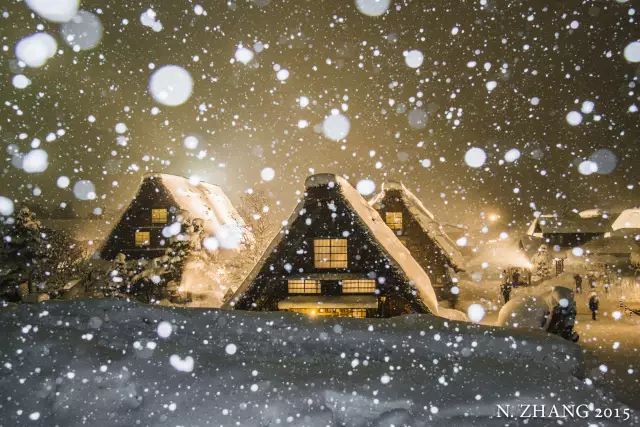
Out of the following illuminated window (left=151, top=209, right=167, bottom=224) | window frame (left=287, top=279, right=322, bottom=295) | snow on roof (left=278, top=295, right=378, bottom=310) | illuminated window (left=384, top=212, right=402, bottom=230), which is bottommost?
snow on roof (left=278, top=295, right=378, bottom=310)

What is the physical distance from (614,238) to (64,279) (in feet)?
195

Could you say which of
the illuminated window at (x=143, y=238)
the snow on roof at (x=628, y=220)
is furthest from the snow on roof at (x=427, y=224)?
the snow on roof at (x=628, y=220)

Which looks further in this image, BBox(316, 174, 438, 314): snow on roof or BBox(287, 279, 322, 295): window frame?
BBox(287, 279, 322, 295): window frame

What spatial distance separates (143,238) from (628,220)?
59.6 meters

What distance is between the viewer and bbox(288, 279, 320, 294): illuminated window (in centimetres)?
1323

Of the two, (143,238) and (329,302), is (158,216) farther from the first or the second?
(329,302)

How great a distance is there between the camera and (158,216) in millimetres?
24500

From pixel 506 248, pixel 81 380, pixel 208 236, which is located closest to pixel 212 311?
pixel 81 380

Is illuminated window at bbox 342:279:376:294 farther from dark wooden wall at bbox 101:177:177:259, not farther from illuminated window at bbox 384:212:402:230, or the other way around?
dark wooden wall at bbox 101:177:177:259

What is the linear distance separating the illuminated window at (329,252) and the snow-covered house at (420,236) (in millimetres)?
8409

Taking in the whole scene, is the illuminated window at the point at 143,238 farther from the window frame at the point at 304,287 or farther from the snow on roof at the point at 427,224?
the snow on roof at the point at 427,224

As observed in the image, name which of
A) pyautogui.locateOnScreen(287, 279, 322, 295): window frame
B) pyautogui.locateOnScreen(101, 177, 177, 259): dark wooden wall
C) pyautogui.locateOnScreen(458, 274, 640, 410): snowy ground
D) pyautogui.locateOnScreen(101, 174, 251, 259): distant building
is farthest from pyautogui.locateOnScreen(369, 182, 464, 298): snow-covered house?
pyautogui.locateOnScreen(101, 177, 177, 259): dark wooden wall

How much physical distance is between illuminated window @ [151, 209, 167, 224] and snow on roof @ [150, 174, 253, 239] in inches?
53.8

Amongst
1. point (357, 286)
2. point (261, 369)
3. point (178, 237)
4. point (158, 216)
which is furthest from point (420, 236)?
point (158, 216)
